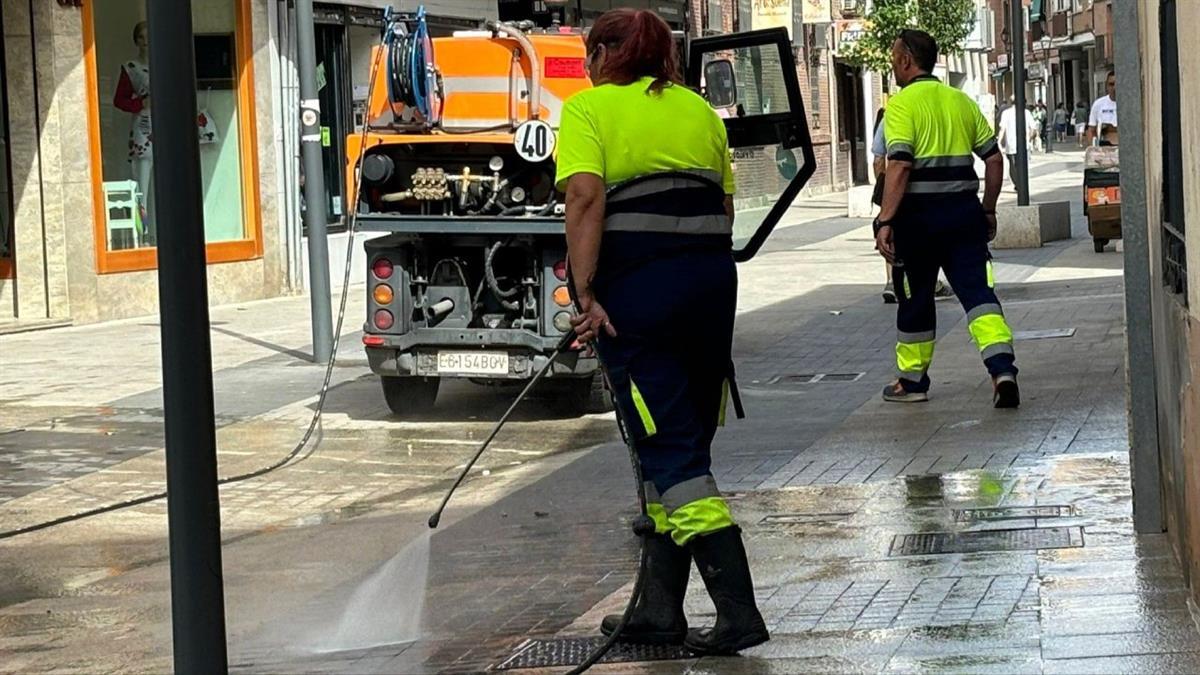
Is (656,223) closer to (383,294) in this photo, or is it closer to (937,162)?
(937,162)

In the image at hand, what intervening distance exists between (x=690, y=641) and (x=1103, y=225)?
1671 centimetres

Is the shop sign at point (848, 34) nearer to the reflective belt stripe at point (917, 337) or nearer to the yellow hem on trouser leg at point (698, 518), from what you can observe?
the reflective belt stripe at point (917, 337)

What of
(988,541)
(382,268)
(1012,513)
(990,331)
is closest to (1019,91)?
(382,268)

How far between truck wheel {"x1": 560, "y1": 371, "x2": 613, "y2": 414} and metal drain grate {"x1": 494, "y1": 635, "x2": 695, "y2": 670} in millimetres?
6205

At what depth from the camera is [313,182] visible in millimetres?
14930

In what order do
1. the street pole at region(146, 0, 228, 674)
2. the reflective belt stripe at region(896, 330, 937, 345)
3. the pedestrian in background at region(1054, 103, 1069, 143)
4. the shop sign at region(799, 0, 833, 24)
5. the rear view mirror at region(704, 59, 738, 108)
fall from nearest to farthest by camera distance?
the street pole at region(146, 0, 228, 674) → the rear view mirror at region(704, 59, 738, 108) → the reflective belt stripe at region(896, 330, 937, 345) → the shop sign at region(799, 0, 833, 24) → the pedestrian in background at region(1054, 103, 1069, 143)

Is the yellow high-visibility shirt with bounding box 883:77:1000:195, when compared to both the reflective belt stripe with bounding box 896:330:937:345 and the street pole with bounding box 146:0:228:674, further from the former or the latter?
the street pole with bounding box 146:0:228:674

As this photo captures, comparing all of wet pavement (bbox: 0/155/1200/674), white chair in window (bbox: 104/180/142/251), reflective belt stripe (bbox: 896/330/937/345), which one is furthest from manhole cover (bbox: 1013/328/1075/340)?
white chair in window (bbox: 104/180/142/251)

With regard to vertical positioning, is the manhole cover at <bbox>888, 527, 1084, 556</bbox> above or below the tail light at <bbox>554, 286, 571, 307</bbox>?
below

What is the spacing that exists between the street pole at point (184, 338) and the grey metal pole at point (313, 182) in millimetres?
9853

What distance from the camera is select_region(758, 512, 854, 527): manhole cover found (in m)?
7.77

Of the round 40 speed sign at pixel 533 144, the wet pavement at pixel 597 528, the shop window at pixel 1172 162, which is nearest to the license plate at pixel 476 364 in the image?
the wet pavement at pixel 597 528

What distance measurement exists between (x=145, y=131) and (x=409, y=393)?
9.00 m

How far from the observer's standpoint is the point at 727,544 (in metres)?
5.66
